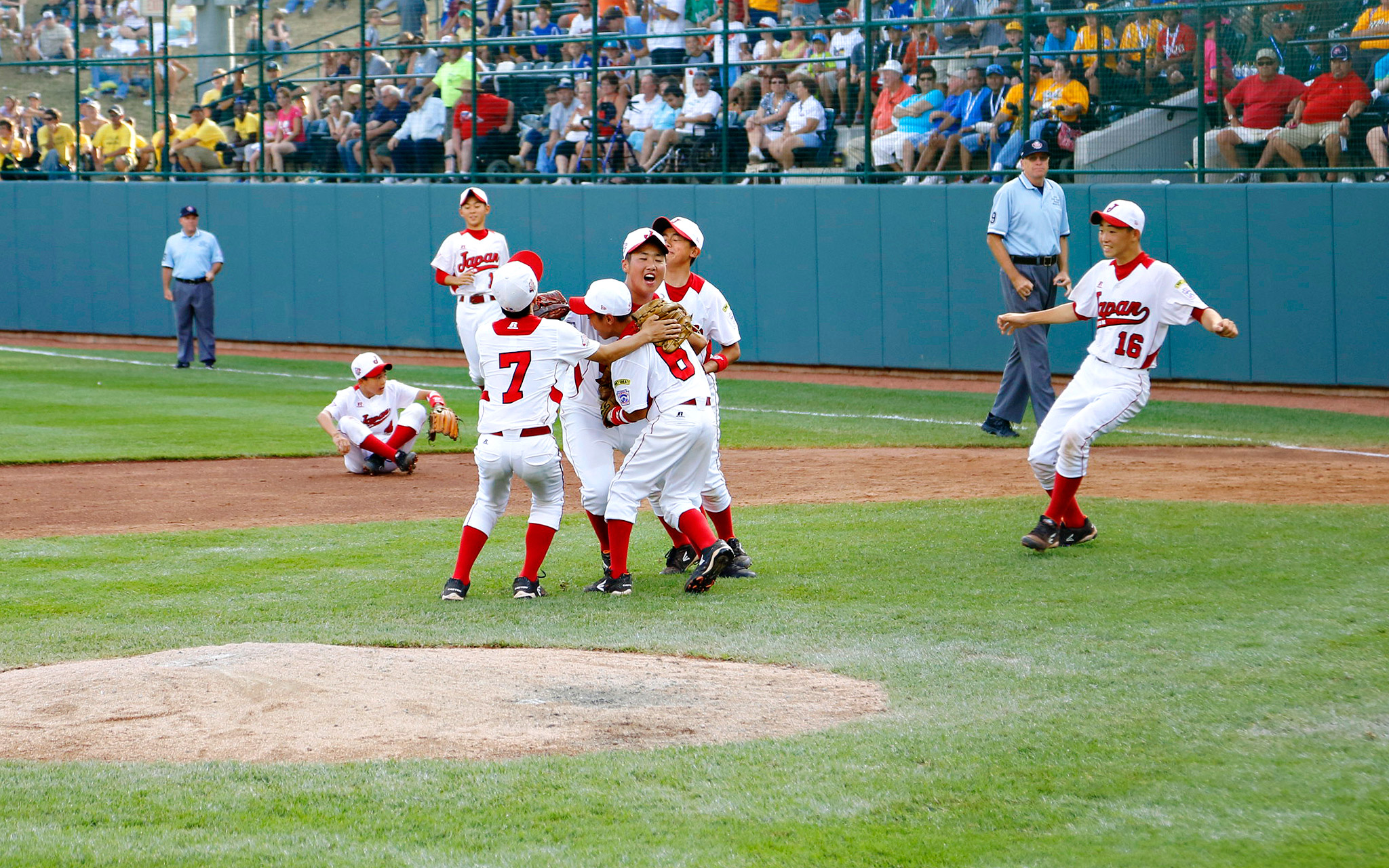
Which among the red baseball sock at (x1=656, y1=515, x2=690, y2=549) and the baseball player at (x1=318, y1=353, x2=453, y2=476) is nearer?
the red baseball sock at (x1=656, y1=515, x2=690, y2=549)

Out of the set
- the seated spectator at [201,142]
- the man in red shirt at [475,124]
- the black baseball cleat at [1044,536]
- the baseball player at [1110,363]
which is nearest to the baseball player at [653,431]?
the black baseball cleat at [1044,536]

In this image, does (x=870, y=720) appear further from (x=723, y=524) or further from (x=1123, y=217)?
(x=1123, y=217)

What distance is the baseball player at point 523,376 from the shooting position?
21.3 ft

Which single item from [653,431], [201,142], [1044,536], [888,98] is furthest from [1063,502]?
[201,142]

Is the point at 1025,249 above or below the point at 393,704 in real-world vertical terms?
above

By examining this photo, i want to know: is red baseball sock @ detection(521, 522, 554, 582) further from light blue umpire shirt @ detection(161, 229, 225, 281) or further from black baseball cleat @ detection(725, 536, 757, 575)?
light blue umpire shirt @ detection(161, 229, 225, 281)

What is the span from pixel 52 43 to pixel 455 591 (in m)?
21.8

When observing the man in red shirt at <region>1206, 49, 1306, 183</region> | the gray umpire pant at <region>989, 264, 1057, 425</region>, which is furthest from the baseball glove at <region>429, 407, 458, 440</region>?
the man in red shirt at <region>1206, 49, 1306, 183</region>

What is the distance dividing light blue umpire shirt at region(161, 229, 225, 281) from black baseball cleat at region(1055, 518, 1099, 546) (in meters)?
13.2

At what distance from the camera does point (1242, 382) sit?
15.2 metres

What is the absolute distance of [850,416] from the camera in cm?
1397

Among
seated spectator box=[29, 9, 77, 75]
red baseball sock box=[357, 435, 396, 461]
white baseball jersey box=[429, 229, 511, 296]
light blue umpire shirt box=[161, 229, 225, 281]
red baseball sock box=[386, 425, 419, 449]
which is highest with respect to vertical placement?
seated spectator box=[29, 9, 77, 75]

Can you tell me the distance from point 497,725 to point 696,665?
98 cm

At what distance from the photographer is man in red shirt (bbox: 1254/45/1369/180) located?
14180 mm
